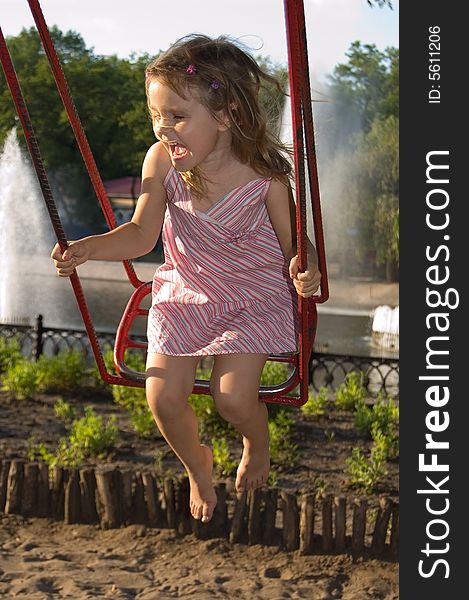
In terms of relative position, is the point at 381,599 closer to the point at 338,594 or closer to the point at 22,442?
the point at 338,594

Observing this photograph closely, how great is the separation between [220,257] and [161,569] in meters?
3.80

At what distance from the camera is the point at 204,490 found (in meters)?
2.90

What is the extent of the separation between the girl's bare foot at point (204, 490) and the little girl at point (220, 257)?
13 cm

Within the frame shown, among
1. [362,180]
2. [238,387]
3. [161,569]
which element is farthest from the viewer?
[362,180]

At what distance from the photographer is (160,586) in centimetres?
587

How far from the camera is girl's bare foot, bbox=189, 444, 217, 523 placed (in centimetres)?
286

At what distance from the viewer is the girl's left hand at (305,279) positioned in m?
2.46

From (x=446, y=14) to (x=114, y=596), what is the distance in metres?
3.54

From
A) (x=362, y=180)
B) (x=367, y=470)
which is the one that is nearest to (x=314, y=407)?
(x=367, y=470)

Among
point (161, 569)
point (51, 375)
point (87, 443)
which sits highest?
point (51, 375)

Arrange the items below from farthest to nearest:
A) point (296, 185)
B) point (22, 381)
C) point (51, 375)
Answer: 1. point (51, 375)
2. point (22, 381)
3. point (296, 185)

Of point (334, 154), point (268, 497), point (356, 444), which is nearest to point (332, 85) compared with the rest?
point (334, 154)

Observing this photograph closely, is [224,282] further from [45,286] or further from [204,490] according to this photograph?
[45,286]

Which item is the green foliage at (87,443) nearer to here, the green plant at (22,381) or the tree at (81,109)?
the green plant at (22,381)
